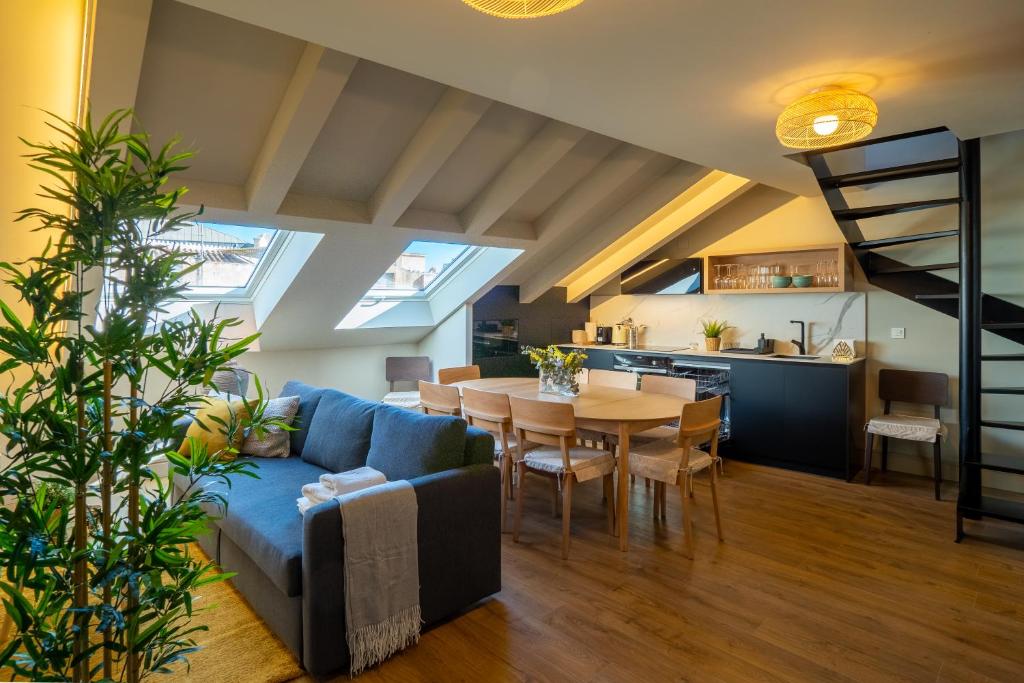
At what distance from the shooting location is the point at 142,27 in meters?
2.04

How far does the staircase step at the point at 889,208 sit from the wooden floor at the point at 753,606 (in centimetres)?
198

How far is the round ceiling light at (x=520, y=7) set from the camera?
5.13ft

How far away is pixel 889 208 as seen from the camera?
362 centimetres

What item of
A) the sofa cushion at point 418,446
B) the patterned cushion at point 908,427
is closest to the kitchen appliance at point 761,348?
the patterned cushion at point 908,427

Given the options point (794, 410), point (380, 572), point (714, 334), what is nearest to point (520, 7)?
point (380, 572)

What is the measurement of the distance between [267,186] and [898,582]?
12.6 feet

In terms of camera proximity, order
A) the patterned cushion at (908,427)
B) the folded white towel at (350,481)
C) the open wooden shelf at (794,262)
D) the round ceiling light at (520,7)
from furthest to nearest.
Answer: the open wooden shelf at (794,262)
the patterned cushion at (908,427)
the folded white towel at (350,481)
the round ceiling light at (520,7)

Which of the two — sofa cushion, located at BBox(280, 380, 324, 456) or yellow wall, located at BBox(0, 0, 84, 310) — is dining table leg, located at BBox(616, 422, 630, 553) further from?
yellow wall, located at BBox(0, 0, 84, 310)

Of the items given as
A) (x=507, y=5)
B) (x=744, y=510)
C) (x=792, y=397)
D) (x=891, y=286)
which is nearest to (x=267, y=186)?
(x=507, y=5)

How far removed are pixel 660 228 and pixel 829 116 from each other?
10.4ft

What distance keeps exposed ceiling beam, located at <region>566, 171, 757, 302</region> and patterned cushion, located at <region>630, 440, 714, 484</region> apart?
263cm

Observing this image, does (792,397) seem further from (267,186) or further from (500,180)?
(267,186)

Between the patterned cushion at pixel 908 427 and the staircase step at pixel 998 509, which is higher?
the patterned cushion at pixel 908 427

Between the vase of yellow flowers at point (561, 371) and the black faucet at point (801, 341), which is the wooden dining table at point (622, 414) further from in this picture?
the black faucet at point (801, 341)
